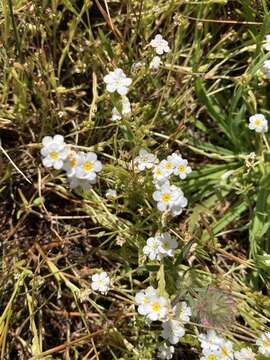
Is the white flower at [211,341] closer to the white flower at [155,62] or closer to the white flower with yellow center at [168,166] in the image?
the white flower with yellow center at [168,166]

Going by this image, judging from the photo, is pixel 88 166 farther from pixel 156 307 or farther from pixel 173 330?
pixel 173 330

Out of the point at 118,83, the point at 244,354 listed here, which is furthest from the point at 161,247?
the point at 118,83

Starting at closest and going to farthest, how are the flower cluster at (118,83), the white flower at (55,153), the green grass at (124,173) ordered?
the white flower at (55,153), the flower cluster at (118,83), the green grass at (124,173)

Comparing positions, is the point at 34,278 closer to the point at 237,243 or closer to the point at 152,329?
the point at 152,329

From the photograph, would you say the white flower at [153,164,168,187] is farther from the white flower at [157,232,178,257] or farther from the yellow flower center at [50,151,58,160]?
the yellow flower center at [50,151,58,160]

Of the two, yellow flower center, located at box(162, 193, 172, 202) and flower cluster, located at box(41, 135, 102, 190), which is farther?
yellow flower center, located at box(162, 193, 172, 202)

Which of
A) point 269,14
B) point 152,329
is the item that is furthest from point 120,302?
point 269,14

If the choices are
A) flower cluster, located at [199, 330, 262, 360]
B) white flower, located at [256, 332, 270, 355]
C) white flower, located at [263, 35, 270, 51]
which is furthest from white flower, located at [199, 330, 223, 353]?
white flower, located at [263, 35, 270, 51]

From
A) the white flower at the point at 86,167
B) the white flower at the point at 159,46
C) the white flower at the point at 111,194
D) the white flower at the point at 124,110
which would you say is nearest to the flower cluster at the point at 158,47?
the white flower at the point at 159,46
